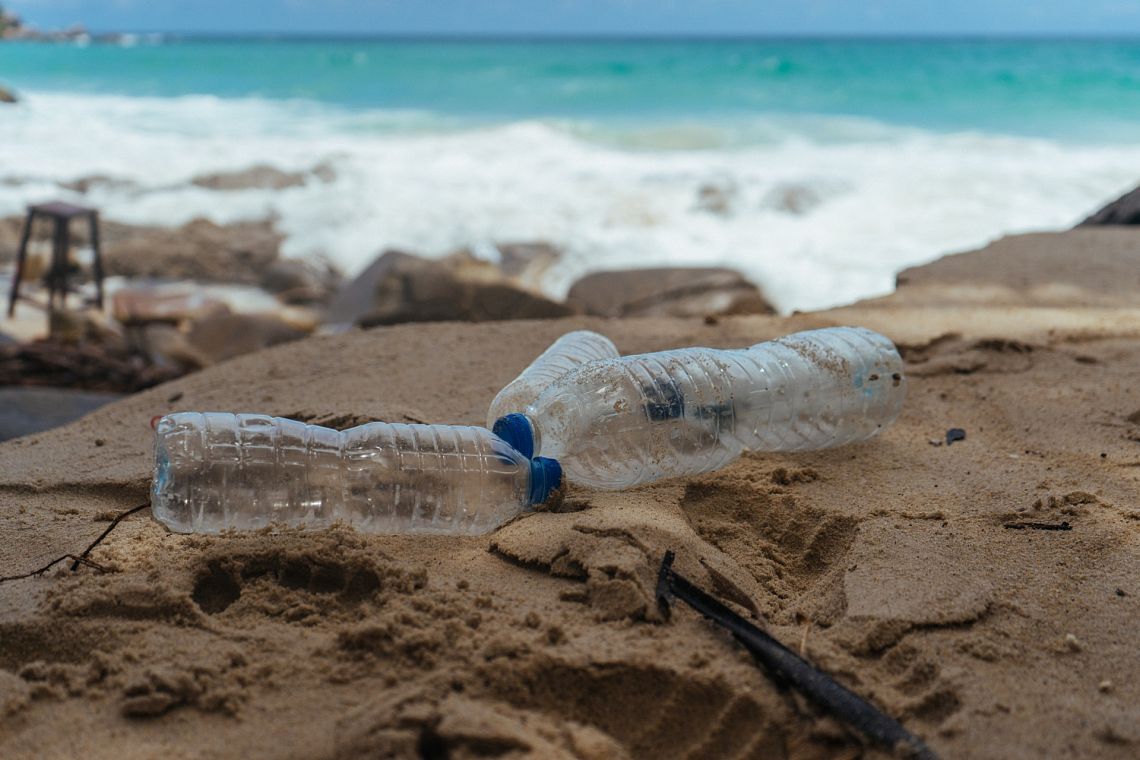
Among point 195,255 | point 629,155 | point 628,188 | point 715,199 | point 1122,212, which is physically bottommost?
point 195,255

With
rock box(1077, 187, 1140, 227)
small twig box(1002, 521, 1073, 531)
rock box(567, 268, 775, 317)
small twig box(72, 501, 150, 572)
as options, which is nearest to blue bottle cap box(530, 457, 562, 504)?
small twig box(72, 501, 150, 572)

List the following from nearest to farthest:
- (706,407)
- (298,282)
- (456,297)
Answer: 1. (706,407)
2. (456,297)
3. (298,282)

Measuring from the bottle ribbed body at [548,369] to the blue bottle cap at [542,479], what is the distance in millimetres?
228

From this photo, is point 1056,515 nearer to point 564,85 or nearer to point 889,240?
point 889,240

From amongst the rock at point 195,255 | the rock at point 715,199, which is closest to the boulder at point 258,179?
the rock at point 195,255

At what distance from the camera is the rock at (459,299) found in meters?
5.30

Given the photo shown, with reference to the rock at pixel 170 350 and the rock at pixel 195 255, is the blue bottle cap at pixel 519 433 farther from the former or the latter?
the rock at pixel 195 255

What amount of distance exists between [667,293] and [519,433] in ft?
11.8

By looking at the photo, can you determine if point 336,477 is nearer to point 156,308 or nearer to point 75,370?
point 75,370

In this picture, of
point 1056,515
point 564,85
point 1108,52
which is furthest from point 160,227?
point 1108,52

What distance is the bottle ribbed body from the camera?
222 cm

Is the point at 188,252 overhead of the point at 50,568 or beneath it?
overhead

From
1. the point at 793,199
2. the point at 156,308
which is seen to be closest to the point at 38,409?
the point at 156,308

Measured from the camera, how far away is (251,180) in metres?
12.0
